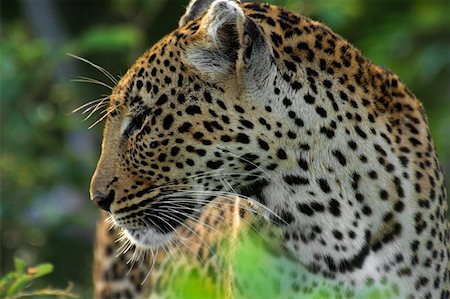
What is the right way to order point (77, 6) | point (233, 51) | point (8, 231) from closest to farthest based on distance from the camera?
point (233, 51) < point (8, 231) < point (77, 6)

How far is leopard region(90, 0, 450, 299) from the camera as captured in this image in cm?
681

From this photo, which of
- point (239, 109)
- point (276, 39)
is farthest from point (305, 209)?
point (276, 39)

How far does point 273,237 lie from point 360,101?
0.87m

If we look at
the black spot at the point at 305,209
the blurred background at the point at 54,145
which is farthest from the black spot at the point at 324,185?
the blurred background at the point at 54,145

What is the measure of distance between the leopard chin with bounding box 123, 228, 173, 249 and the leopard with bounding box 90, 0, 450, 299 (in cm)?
2

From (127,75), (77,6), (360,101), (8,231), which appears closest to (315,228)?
(360,101)

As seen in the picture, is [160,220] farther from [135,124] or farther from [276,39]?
[276,39]

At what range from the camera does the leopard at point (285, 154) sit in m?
6.81

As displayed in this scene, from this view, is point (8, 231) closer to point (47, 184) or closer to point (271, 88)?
point (47, 184)

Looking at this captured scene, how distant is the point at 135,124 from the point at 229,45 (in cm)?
73

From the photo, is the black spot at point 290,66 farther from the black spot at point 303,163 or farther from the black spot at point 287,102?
the black spot at point 303,163

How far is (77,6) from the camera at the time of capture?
87.0 feet

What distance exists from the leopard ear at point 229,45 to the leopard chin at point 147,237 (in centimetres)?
98

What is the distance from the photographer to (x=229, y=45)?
6.77 m
